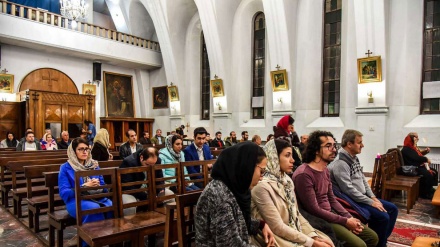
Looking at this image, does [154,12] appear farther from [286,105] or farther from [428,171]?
[428,171]

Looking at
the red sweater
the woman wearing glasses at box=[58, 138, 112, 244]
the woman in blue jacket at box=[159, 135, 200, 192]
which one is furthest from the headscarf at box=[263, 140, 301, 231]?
the woman in blue jacket at box=[159, 135, 200, 192]

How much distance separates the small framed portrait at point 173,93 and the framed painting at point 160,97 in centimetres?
83

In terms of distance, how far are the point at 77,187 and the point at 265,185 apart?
64.6 inches

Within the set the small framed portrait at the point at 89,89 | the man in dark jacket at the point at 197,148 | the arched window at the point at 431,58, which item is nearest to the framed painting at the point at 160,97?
the small framed portrait at the point at 89,89

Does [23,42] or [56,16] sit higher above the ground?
[56,16]

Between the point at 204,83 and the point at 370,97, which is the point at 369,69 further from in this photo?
the point at 204,83

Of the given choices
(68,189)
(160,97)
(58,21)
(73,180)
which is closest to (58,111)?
(58,21)

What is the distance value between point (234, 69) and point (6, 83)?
837 cm

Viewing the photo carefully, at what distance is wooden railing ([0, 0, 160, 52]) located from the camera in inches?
403

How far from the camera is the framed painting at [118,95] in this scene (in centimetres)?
1377

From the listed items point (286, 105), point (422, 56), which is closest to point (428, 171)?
point (422, 56)

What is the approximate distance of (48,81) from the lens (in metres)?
11.8

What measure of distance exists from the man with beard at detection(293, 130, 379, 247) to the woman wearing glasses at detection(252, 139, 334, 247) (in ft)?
0.66

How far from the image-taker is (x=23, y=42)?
1046 cm
